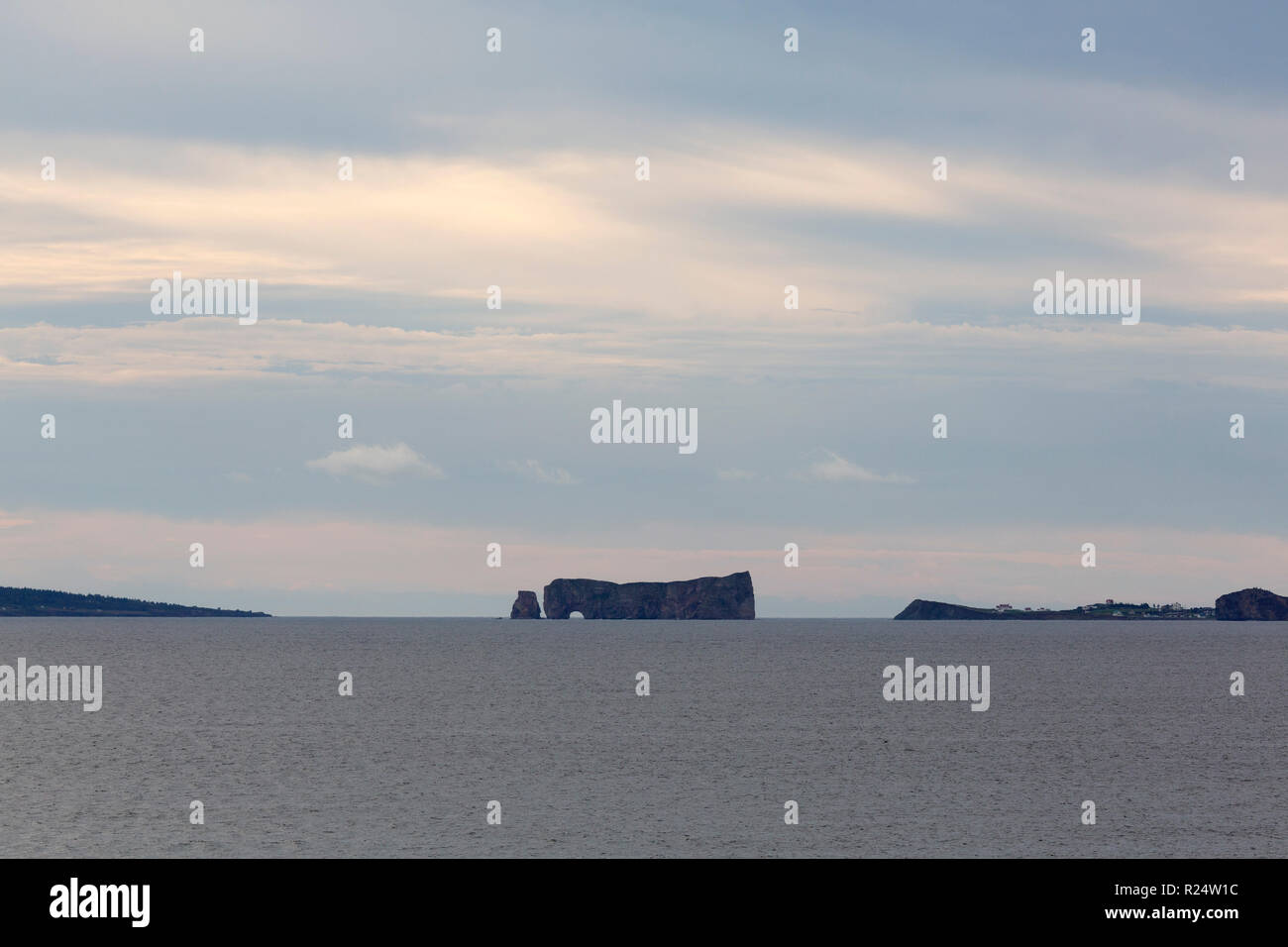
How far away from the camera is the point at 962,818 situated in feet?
227

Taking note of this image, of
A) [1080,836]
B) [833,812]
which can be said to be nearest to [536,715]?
[833,812]
